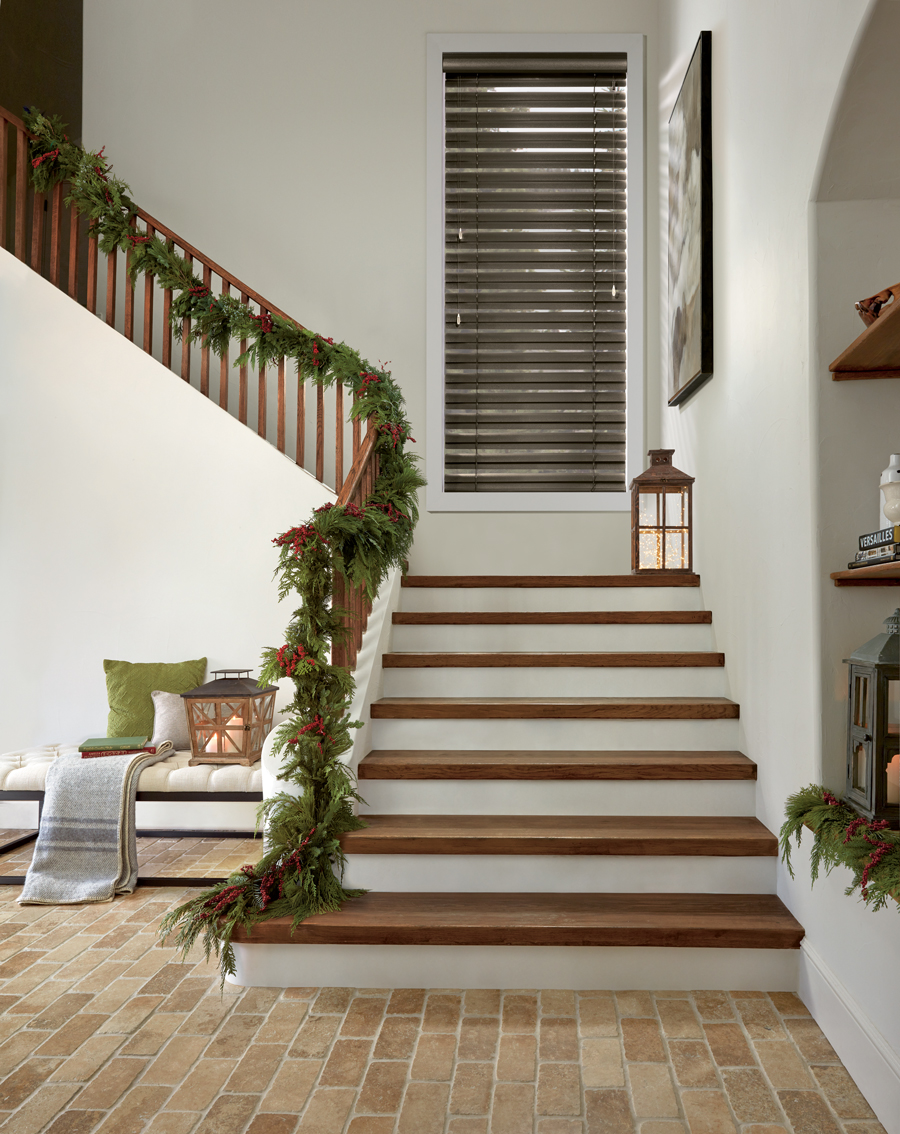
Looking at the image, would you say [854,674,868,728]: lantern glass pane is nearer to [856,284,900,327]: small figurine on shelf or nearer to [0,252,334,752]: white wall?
[856,284,900,327]: small figurine on shelf

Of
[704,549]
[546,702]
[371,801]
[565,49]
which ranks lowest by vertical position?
[371,801]

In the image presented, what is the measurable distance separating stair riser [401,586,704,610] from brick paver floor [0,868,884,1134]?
1.99 meters

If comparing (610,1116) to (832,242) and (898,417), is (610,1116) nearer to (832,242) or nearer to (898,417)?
(898,417)

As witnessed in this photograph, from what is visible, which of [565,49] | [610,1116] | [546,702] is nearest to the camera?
[610,1116]

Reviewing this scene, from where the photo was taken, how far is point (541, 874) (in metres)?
2.81

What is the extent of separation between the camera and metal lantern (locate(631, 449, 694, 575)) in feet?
13.5

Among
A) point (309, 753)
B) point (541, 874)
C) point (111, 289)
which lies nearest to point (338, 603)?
point (309, 753)

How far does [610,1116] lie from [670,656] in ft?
6.66

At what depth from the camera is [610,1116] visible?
195 centimetres

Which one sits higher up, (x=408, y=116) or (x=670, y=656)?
(x=408, y=116)

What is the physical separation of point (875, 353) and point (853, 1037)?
179 centimetres

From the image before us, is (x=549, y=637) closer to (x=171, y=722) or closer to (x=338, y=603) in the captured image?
(x=338, y=603)

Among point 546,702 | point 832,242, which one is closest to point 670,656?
point 546,702

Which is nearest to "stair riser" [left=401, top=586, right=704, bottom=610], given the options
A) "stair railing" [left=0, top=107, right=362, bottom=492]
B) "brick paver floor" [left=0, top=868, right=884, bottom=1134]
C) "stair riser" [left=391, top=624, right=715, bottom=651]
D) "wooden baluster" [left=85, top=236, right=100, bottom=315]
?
"stair riser" [left=391, top=624, right=715, bottom=651]
